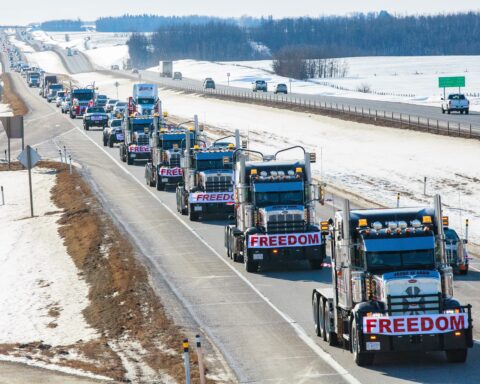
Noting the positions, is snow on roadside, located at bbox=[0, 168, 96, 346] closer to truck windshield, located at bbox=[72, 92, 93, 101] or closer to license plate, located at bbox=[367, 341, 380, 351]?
license plate, located at bbox=[367, 341, 380, 351]

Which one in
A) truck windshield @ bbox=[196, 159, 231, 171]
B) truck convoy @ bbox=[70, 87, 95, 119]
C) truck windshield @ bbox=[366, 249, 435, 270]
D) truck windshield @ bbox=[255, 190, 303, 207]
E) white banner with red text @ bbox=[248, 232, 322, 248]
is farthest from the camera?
truck convoy @ bbox=[70, 87, 95, 119]

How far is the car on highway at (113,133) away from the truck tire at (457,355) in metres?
61.5

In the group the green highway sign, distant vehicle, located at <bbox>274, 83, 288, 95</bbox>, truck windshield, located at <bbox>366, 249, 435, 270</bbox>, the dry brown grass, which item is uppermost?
truck windshield, located at <bbox>366, 249, 435, 270</bbox>

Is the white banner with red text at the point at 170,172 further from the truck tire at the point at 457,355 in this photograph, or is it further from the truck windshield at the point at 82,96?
the truck windshield at the point at 82,96

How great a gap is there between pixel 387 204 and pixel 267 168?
16850 millimetres

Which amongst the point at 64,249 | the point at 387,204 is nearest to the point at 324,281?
the point at 64,249

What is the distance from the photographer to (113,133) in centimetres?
8288

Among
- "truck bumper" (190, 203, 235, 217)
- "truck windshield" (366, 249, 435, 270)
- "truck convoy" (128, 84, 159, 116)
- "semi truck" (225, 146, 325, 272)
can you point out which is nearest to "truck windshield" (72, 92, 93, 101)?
"truck convoy" (128, 84, 159, 116)

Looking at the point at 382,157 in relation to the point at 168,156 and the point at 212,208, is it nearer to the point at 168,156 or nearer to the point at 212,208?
the point at 168,156

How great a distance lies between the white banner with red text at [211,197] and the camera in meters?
44.7

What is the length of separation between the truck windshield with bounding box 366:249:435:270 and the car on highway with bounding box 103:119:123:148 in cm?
6075

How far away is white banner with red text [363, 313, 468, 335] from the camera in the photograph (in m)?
21.3

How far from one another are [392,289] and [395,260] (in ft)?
2.92

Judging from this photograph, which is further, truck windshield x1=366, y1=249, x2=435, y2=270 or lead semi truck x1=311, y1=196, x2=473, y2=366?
truck windshield x1=366, y1=249, x2=435, y2=270
